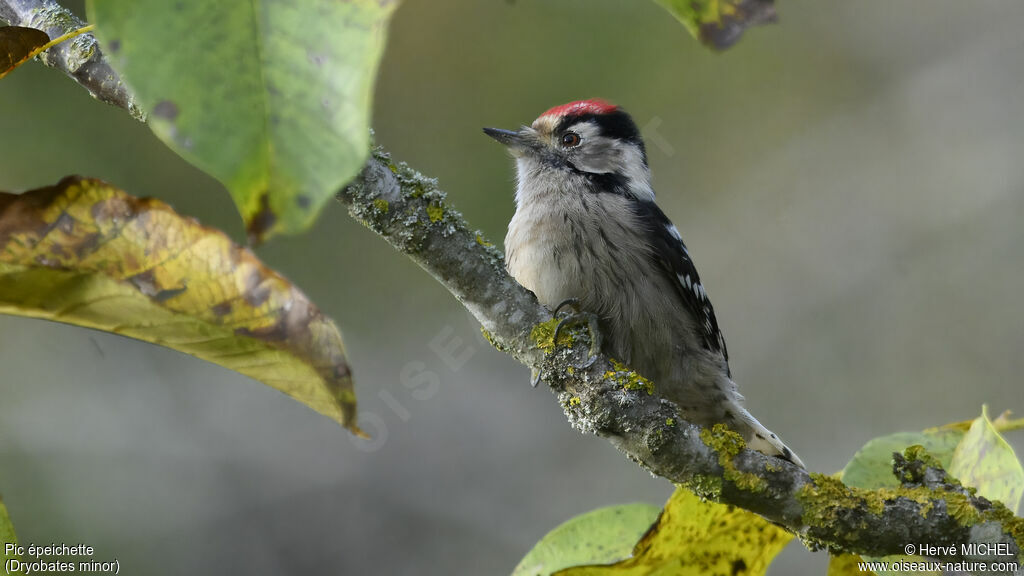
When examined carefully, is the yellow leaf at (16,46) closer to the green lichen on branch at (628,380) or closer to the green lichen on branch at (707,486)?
the green lichen on branch at (628,380)

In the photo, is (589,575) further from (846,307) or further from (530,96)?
(846,307)

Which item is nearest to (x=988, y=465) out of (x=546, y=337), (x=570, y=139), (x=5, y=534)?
(x=546, y=337)

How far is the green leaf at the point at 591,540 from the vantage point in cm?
196

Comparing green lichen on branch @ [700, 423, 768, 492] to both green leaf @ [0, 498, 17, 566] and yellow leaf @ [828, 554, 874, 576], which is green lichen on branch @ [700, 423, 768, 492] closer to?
yellow leaf @ [828, 554, 874, 576]

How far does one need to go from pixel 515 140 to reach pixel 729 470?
6.95 feet

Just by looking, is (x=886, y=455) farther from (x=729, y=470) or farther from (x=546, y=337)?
(x=546, y=337)

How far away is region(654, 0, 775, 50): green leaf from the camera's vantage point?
89 centimetres

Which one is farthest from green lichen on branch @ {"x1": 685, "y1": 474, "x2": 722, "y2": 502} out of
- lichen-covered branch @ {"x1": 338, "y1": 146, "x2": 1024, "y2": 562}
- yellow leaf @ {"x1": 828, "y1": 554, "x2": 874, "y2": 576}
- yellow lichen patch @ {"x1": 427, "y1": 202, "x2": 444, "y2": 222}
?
yellow lichen patch @ {"x1": 427, "y1": 202, "x2": 444, "y2": 222}

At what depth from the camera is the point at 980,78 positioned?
21.6ft

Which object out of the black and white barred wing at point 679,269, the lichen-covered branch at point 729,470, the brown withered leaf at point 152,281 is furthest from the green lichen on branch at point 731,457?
the black and white barred wing at point 679,269

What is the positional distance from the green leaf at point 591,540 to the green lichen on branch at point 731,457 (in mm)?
213

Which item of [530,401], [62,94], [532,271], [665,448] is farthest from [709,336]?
[62,94]

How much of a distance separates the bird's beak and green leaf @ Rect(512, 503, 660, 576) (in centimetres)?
Answer: 202

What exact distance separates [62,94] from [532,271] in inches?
159
